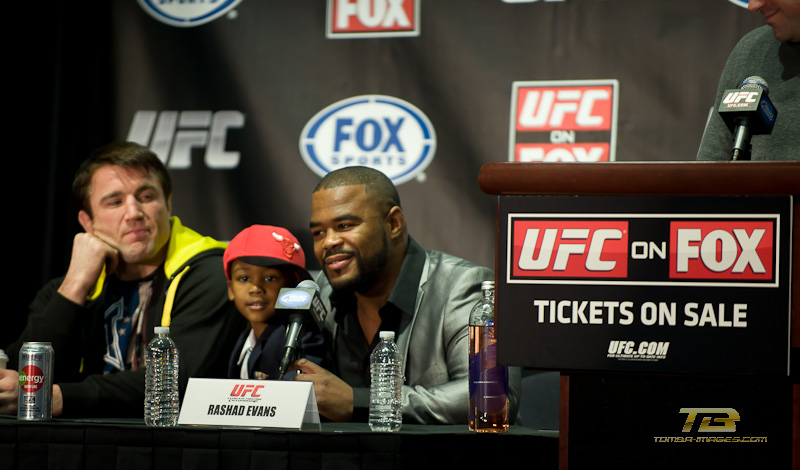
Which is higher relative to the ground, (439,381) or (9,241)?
(9,241)

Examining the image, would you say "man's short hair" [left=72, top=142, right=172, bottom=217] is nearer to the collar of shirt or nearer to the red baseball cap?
the red baseball cap

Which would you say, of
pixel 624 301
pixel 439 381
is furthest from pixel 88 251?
pixel 624 301

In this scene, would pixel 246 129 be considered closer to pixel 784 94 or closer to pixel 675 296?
pixel 784 94

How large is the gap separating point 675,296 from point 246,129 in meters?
2.29

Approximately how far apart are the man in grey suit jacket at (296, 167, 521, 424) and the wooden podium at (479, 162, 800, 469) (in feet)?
3.77

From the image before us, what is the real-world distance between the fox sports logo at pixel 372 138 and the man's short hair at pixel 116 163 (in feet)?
1.85

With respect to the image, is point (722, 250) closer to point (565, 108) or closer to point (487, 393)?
point (487, 393)

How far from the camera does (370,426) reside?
1.70 meters

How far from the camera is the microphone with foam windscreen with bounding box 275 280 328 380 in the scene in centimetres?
Answer: 175

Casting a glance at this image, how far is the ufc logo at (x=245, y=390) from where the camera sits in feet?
5.33

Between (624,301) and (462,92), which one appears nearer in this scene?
(624,301)

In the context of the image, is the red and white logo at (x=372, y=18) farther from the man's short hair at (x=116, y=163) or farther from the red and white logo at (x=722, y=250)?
the red and white logo at (x=722, y=250)

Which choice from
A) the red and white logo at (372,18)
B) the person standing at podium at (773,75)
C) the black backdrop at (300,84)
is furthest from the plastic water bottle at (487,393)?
the red and white logo at (372,18)

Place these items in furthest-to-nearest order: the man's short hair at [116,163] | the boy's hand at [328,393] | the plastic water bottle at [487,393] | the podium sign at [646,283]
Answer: the man's short hair at [116,163] < the boy's hand at [328,393] < the plastic water bottle at [487,393] < the podium sign at [646,283]
